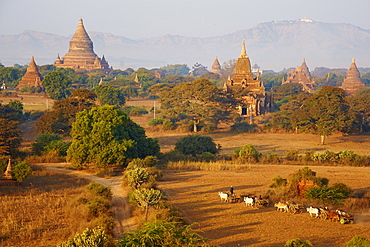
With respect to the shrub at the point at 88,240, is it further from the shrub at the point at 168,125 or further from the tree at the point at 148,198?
the shrub at the point at 168,125

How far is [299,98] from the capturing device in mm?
52125

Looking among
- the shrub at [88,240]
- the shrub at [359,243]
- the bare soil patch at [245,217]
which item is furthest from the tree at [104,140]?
the shrub at [359,243]

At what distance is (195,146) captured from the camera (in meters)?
33.1

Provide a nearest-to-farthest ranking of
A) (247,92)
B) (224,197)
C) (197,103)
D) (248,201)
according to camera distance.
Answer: (248,201) → (224,197) → (197,103) → (247,92)

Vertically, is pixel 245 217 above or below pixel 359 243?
below

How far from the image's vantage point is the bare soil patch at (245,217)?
15.2 m

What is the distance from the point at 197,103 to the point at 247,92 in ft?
36.2

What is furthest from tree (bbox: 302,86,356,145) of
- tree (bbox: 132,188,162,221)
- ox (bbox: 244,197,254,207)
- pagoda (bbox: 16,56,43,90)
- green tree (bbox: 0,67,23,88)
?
green tree (bbox: 0,67,23,88)

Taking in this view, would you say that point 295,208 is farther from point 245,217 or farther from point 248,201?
point 245,217

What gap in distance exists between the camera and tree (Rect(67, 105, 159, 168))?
26.6 metres

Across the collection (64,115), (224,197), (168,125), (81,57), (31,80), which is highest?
(81,57)

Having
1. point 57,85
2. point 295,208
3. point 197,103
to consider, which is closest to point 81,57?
point 57,85

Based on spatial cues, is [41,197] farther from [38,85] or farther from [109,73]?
[109,73]

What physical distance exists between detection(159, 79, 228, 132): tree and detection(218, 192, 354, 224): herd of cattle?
30.3m
